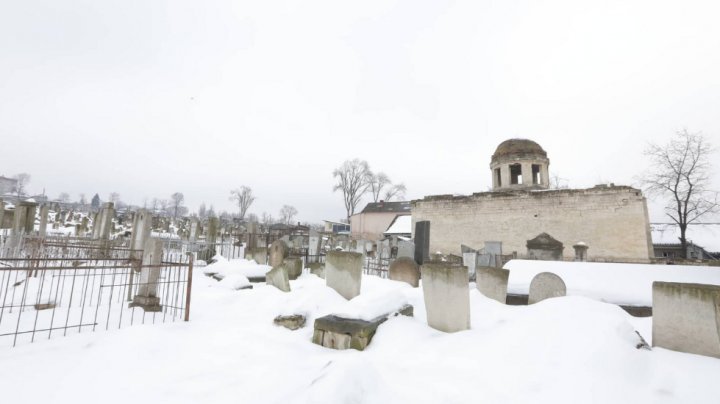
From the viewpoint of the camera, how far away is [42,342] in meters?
4.14

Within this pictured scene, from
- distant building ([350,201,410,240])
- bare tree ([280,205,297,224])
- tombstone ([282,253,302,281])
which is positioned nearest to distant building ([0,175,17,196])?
bare tree ([280,205,297,224])

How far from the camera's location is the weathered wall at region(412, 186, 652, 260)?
1767 cm

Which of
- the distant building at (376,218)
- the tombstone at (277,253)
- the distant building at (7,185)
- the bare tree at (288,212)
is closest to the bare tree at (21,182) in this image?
the distant building at (7,185)

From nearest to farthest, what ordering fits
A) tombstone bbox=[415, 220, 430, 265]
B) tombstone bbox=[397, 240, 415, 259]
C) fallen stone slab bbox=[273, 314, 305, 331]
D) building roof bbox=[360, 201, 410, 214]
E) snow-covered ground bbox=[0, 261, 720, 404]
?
snow-covered ground bbox=[0, 261, 720, 404]
fallen stone slab bbox=[273, 314, 305, 331]
tombstone bbox=[397, 240, 415, 259]
tombstone bbox=[415, 220, 430, 265]
building roof bbox=[360, 201, 410, 214]

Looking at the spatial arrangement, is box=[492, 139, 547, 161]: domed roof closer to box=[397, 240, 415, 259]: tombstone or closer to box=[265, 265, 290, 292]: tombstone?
box=[397, 240, 415, 259]: tombstone

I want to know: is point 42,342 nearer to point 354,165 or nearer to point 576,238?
point 576,238

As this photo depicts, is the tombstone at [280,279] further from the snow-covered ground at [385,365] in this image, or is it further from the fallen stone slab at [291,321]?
the snow-covered ground at [385,365]

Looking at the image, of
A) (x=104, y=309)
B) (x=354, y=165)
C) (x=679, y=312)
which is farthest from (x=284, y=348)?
(x=354, y=165)

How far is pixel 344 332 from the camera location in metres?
4.53

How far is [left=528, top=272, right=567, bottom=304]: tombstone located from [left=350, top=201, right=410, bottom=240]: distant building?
3541 cm

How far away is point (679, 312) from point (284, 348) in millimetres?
4694

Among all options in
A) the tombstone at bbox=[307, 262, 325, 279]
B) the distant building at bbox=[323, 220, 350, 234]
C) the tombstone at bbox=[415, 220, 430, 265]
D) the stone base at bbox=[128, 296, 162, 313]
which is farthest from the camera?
the distant building at bbox=[323, 220, 350, 234]

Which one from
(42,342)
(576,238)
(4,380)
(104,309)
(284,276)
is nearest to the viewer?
(4,380)

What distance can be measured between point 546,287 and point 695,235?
36.5 m
